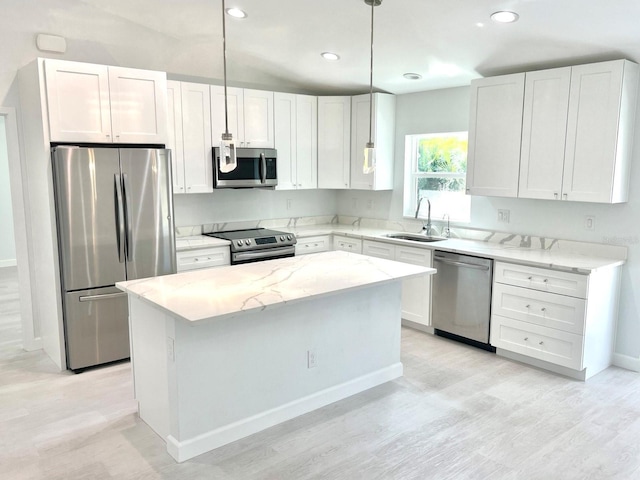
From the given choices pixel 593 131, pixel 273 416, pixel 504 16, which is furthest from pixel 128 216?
pixel 593 131

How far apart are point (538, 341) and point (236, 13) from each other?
140 inches

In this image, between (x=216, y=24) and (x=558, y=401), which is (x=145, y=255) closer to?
(x=216, y=24)

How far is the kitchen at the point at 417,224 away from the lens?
13.2 feet

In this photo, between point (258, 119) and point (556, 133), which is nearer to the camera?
point (556, 133)

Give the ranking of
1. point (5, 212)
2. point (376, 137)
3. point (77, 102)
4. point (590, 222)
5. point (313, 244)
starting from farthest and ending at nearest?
point (5, 212) < point (313, 244) < point (376, 137) < point (590, 222) < point (77, 102)

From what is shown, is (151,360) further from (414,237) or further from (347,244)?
(414,237)

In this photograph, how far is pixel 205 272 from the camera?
3420 millimetres

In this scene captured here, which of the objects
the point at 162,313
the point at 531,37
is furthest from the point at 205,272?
the point at 531,37

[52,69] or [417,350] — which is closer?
[52,69]

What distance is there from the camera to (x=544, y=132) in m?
→ 4.04

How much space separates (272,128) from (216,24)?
126 cm

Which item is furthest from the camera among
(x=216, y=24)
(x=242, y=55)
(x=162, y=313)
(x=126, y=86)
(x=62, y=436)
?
(x=242, y=55)

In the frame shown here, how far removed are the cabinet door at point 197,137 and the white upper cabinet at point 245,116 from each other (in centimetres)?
8

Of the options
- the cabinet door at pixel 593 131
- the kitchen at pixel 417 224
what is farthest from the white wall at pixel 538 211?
the cabinet door at pixel 593 131
